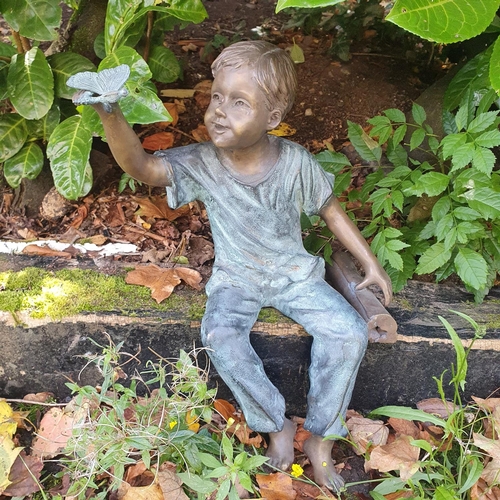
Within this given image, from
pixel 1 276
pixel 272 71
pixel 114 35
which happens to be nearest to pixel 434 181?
pixel 272 71

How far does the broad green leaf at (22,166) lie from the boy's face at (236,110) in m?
1.38

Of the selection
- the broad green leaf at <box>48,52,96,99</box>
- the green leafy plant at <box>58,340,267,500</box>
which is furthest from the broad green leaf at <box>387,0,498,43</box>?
the broad green leaf at <box>48,52,96,99</box>

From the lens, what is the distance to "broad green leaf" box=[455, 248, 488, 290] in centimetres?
243

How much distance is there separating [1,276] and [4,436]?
A: 0.69 meters

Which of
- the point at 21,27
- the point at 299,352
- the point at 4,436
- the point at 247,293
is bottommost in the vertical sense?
the point at 4,436

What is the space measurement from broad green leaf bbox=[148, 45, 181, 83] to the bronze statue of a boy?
121 centimetres

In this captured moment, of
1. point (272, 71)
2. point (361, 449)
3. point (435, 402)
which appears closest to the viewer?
point (272, 71)

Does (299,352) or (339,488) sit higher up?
(299,352)

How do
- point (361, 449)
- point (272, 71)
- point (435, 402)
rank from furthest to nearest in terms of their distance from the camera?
1. point (435, 402)
2. point (361, 449)
3. point (272, 71)

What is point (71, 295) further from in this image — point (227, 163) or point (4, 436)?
point (227, 163)

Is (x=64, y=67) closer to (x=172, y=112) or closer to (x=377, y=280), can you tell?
(x=172, y=112)

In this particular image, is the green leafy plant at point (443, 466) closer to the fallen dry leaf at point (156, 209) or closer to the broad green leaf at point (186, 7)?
the fallen dry leaf at point (156, 209)

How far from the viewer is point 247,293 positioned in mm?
2322

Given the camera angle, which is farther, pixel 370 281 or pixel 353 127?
pixel 353 127
